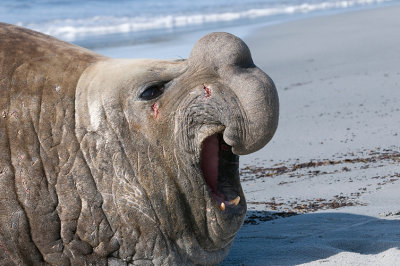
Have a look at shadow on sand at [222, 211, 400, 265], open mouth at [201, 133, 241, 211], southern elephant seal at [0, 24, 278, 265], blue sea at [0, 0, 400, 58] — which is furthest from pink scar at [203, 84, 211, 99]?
blue sea at [0, 0, 400, 58]

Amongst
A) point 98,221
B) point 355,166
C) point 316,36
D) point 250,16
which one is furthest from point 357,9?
point 98,221

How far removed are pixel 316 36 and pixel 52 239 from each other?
37.1ft

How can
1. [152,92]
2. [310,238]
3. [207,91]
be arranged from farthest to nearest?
[310,238], [152,92], [207,91]

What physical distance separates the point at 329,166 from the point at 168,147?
287 cm

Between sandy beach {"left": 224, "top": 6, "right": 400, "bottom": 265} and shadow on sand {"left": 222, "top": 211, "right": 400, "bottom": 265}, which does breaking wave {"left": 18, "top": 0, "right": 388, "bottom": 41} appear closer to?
sandy beach {"left": 224, "top": 6, "right": 400, "bottom": 265}

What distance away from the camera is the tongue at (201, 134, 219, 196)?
3.96 metres

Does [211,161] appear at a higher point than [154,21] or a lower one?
higher

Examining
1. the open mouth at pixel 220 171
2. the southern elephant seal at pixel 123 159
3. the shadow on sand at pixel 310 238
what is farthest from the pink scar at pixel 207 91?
the shadow on sand at pixel 310 238

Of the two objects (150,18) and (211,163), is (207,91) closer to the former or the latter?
(211,163)

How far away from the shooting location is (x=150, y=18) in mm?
21422

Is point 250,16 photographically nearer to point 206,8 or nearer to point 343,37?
point 206,8

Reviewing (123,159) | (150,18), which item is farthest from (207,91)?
(150,18)

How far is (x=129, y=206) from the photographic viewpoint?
3840mm

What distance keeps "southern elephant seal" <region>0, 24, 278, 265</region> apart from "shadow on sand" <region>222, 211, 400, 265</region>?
54 cm
